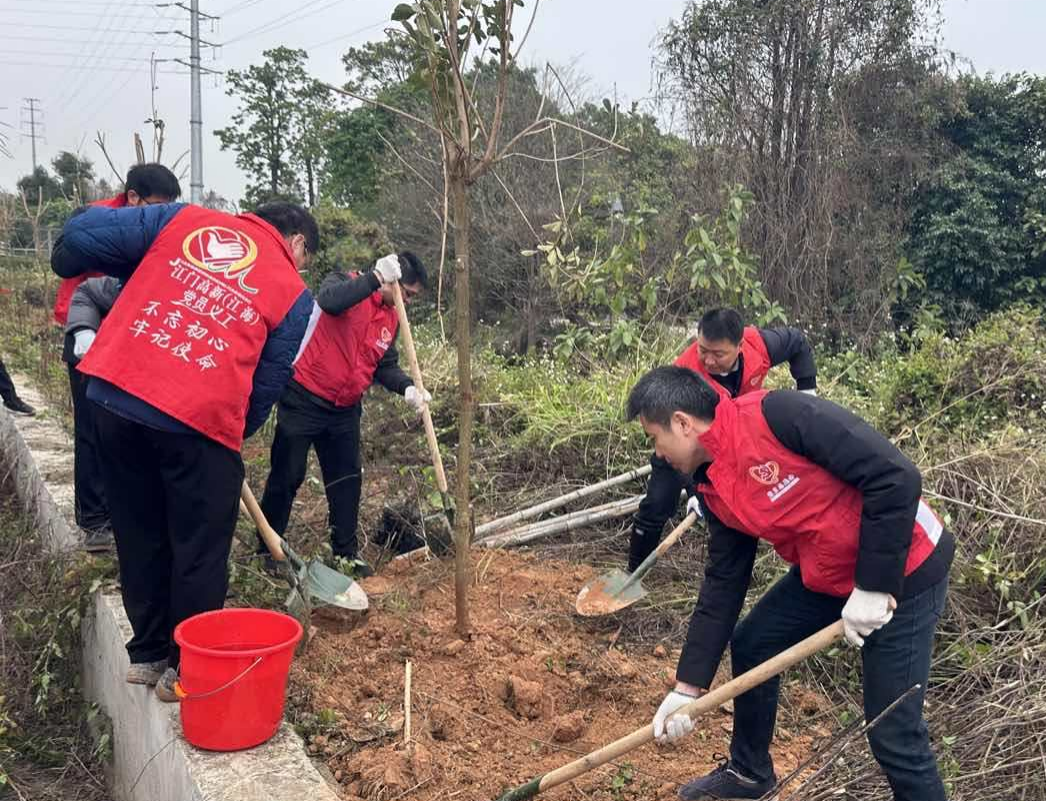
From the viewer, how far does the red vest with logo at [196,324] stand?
8.34ft

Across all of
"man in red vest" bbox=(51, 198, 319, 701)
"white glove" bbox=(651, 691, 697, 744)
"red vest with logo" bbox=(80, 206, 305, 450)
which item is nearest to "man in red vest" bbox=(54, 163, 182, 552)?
"man in red vest" bbox=(51, 198, 319, 701)

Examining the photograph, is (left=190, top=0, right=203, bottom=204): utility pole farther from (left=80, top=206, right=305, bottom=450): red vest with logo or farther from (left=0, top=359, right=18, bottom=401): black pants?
(left=80, top=206, right=305, bottom=450): red vest with logo

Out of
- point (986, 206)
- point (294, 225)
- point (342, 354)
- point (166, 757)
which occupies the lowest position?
point (166, 757)

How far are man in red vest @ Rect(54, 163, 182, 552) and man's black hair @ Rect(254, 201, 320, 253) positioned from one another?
0.74 m

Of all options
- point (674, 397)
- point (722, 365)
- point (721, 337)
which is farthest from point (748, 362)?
point (674, 397)

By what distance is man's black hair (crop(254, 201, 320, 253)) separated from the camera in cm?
331

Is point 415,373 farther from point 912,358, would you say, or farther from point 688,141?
point 688,141

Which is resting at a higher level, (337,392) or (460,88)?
(460,88)

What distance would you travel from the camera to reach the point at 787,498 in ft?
7.34

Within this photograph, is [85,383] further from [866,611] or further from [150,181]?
[866,611]

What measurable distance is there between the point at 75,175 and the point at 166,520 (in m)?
7.78

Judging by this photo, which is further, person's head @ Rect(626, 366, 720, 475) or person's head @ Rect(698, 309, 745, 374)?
person's head @ Rect(698, 309, 745, 374)

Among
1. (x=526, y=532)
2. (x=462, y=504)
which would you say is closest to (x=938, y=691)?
(x=462, y=504)

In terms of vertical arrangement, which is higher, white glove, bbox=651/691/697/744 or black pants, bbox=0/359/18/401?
black pants, bbox=0/359/18/401
